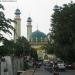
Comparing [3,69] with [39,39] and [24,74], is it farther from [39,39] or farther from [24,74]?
[39,39]

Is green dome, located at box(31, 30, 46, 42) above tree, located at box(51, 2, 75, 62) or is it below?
above

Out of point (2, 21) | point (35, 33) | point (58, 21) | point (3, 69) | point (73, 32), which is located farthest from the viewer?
point (35, 33)

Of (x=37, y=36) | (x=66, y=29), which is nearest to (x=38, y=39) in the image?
(x=37, y=36)

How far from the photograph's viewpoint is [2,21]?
1764 cm

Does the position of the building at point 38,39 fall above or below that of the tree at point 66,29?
above

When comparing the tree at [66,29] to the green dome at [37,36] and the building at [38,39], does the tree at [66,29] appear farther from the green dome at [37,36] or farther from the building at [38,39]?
the green dome at [37,36]

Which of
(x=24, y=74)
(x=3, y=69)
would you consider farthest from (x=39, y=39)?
(x=3, y=69)

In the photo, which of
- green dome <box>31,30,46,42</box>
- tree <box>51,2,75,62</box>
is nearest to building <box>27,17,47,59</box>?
green dome <box>31,30,46,42</box>

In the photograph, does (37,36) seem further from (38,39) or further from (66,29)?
(66,29)

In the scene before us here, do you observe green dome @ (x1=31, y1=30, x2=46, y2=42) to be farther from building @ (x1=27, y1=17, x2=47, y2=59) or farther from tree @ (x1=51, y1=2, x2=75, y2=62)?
tree @ (x1=51, y1=2, x2=75, y2=62)

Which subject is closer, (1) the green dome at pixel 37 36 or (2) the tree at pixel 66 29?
(2) the tree at pixel 66 29

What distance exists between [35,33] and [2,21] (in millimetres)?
152240

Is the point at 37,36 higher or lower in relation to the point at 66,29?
higher

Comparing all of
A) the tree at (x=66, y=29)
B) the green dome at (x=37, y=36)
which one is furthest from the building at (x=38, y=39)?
the tree at (x=66, y=29)
